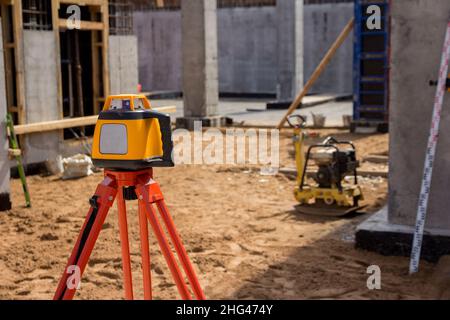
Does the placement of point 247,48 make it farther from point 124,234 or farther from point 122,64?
point 124,234

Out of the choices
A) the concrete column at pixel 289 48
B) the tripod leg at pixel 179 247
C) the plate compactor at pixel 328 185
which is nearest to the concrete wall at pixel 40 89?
the plate compactor at pixel 328 185

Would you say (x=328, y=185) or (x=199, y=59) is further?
(x=199, y=59)

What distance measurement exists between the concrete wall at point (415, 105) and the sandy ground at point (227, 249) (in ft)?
2.17

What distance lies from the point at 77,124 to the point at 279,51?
13275mm

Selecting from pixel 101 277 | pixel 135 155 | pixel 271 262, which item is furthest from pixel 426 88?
pixel 135 155

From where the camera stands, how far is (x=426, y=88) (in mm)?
6336

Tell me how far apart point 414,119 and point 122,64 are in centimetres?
834

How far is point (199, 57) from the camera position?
17.4 meters

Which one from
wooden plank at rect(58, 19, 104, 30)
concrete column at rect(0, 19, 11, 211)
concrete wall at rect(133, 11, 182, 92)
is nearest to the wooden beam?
wooden plank at rect(58, 19, 104, 30)

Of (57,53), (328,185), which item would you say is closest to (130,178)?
(328,185)

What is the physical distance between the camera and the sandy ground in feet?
18.7

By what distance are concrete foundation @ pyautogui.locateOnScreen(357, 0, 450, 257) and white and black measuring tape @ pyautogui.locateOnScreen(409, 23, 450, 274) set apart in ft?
0.58

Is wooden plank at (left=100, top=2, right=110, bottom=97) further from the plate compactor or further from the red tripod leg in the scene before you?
the red tripod leg
